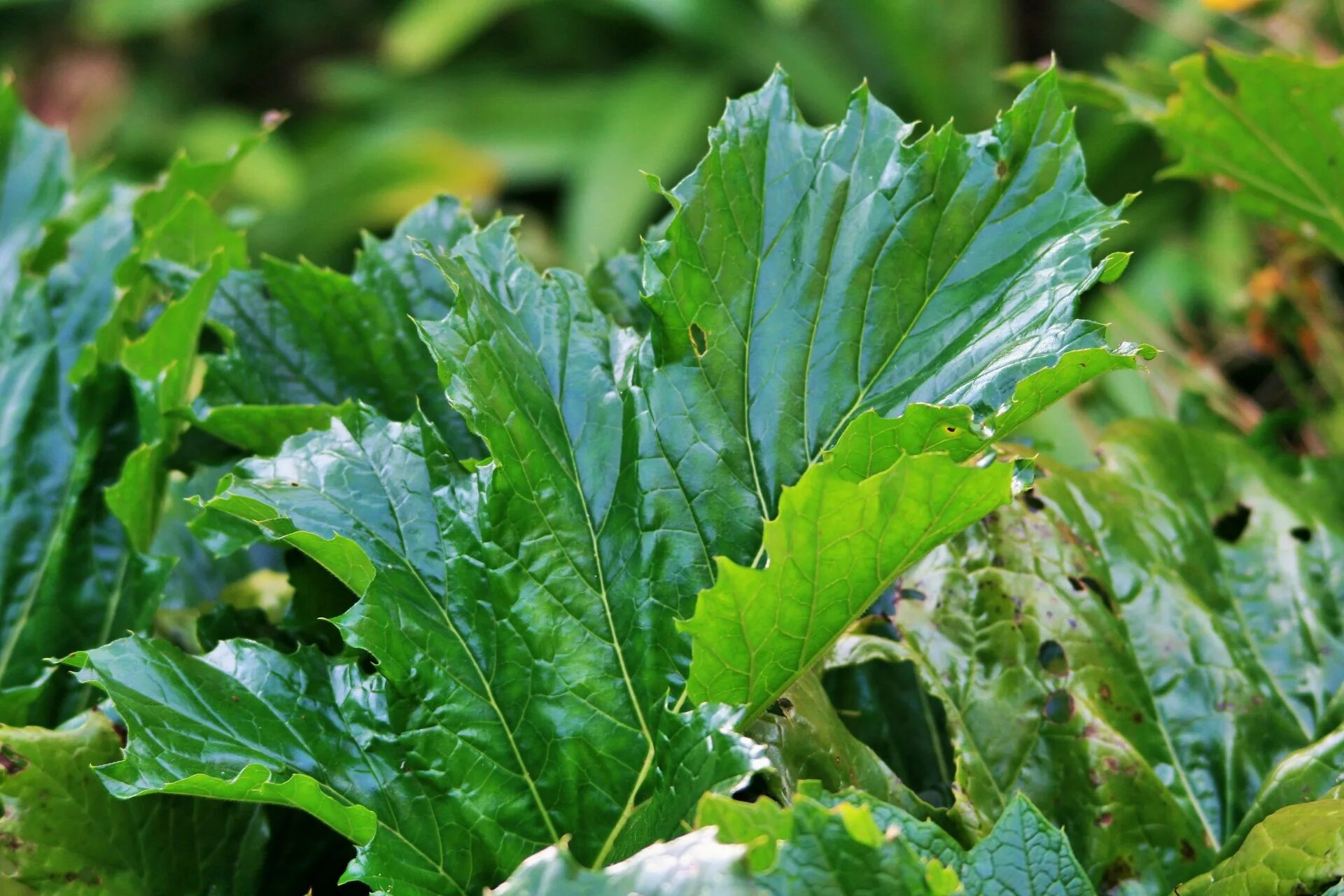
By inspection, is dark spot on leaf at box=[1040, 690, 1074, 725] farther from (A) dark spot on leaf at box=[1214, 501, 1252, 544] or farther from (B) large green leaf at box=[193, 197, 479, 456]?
(B) large green leaf at box=[193, 197, 479, 456]

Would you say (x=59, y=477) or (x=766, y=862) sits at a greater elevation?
(x=59, y=477)

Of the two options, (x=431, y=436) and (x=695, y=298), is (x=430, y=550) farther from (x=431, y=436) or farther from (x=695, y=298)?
(x=695, y=298)

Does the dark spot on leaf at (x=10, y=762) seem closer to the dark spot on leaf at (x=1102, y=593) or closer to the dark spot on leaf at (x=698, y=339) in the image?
the dark spot on leaf at (x=698, y=339)

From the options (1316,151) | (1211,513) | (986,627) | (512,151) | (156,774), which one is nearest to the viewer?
(156,774)

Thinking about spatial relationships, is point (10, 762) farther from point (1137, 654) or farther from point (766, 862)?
point (1137, 654)

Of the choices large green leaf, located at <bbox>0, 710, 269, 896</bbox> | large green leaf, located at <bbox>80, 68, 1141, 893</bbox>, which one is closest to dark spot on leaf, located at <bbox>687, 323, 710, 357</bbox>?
large green leaf, located at <bbox>80, 68, 1141, 893</bbox>

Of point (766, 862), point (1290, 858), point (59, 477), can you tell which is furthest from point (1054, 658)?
point (59, 477)

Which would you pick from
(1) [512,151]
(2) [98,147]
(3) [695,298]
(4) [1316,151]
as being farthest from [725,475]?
(2) [98,147]

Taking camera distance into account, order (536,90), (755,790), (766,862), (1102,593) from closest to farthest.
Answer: (766,862) → (755,790) → (1102,593) → (536,90)
